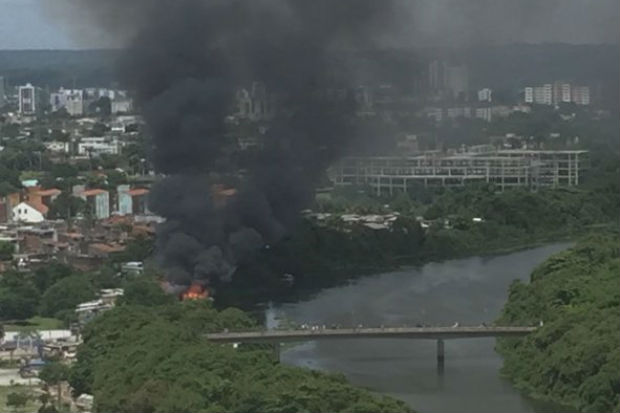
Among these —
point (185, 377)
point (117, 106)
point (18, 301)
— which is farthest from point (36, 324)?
point (117, 106)

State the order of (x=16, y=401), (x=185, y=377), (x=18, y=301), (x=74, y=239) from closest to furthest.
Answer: (x=185, y=377) < (x=16, y=401) < (x=18, y=301) < (x=74, y=239)

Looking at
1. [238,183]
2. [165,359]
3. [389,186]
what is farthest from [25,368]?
[389,186]

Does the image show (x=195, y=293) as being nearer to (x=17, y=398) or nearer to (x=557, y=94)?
(x=17, y=398)

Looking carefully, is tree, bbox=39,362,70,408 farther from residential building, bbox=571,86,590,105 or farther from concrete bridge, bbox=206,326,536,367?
residential building, bbox=571,86,590,105

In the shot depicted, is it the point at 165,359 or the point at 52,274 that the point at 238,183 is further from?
the point at 165,359

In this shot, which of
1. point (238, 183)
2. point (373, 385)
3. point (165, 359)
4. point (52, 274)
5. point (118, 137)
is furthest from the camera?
point (118, 137)

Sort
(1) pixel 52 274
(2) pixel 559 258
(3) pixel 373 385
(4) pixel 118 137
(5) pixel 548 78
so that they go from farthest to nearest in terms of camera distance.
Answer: (4) pixel 118 137 < (5) pixel 548 78 < (1) pixel 52 274 < (2) pixel 559 258 < (3) pixel 373 385
